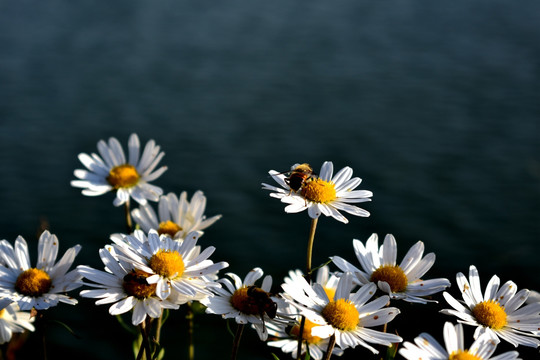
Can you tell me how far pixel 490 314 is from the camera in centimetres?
253

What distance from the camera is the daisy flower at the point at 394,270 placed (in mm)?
2598

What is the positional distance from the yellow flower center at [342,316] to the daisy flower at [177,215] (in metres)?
1.01

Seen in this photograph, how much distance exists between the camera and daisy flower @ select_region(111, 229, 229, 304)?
7.85ft

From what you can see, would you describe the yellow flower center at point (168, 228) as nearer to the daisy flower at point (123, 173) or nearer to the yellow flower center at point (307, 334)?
the daisy flower at point (123, 173)

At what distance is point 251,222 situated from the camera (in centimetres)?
831

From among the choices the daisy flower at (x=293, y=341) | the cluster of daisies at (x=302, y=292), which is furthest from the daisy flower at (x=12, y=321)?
the daisy flower at (x=293, y=341)

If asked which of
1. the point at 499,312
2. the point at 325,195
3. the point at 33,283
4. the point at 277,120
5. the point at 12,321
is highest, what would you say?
the point at 325,195

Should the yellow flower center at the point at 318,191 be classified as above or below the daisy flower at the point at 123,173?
above

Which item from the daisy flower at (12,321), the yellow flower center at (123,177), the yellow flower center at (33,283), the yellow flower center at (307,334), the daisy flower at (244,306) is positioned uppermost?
the daisy flower at (244,306)

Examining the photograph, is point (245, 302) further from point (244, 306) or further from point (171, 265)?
point (171, 265)

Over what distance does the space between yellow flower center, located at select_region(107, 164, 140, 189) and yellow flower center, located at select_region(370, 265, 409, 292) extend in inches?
66.7

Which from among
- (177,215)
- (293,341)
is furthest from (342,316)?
(177,215)

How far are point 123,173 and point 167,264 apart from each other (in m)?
1.50

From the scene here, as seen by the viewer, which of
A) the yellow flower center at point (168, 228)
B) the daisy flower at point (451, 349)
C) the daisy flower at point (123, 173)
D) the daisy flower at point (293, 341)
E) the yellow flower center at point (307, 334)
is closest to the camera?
the daisy flower at point (451, 349)
